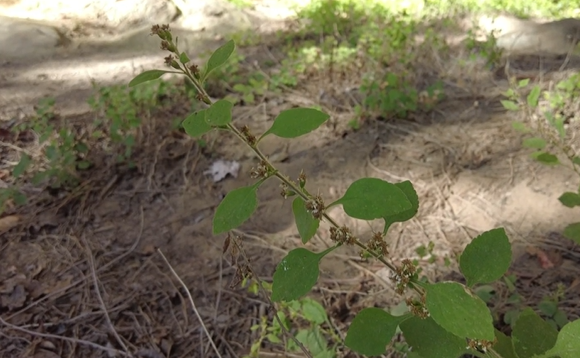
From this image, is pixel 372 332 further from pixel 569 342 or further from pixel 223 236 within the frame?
pixel 223 236

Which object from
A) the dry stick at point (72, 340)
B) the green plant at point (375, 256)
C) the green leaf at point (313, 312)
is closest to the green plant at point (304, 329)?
the green leaf at point (313, 312)

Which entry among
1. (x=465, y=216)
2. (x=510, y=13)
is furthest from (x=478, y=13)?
(x=465, y=216)

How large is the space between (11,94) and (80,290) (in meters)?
3.19

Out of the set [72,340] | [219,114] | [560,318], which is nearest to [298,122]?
[219,114]

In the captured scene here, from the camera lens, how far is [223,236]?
2.44 m

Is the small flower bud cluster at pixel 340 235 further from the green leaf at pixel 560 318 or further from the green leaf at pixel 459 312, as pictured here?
the green leaf at pixel 560 318

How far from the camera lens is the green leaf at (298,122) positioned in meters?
0.86

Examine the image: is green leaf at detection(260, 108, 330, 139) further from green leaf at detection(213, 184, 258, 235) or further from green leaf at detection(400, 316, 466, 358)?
green leaf at detection(400, 316, 466, 358)

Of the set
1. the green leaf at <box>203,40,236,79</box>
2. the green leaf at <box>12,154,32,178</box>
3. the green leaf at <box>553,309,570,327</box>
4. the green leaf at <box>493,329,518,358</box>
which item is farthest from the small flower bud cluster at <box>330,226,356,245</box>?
the green leaf at <box>12,154,32,178</box>

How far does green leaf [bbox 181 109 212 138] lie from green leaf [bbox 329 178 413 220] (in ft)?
0.99

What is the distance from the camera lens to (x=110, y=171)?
2.91 metres

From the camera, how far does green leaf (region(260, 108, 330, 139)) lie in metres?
0.86

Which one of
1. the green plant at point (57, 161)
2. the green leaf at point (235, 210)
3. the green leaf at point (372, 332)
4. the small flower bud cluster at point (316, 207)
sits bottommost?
the green plant at point (57, 161)

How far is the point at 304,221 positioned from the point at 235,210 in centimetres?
17
